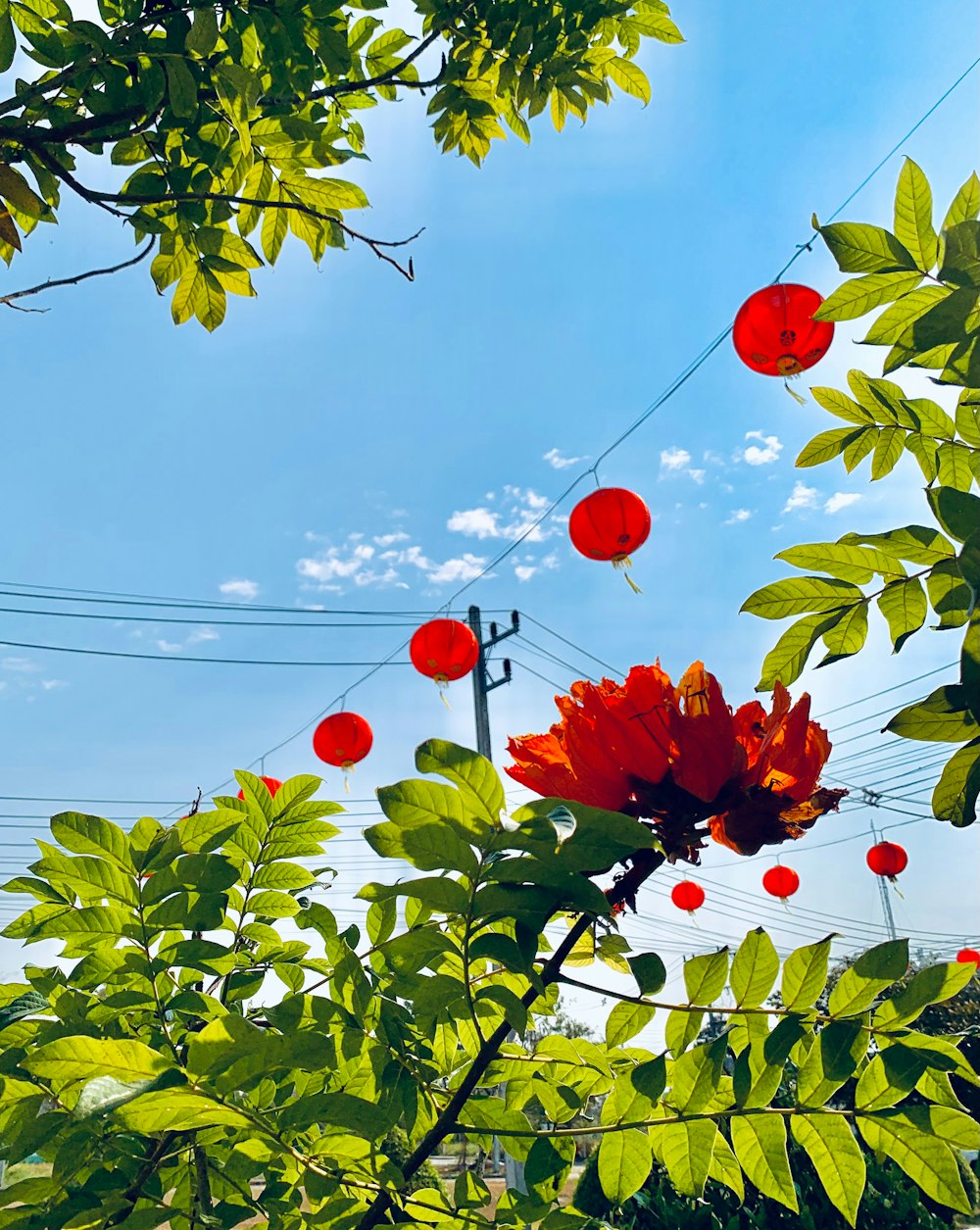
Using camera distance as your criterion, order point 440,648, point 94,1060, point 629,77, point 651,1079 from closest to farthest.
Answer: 1. point 94,1060
2. point 651,1079
3. point 629,77
4. point 440,648

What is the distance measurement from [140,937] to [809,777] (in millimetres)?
511

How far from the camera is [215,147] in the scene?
4.06 feet

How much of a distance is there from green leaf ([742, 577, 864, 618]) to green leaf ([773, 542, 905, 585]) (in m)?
0.01

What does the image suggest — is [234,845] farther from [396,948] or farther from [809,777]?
[809,777]

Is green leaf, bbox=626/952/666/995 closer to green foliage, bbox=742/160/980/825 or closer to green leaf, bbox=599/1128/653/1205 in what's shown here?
green leaf, bbox=599/1128/653/1205

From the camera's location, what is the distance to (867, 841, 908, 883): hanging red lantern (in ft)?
24.6

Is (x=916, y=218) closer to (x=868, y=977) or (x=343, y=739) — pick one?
(x=868, y=977)

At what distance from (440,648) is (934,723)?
444 cm

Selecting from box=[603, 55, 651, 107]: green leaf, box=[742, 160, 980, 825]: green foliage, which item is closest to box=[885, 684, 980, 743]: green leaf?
box=[742, 160, 980, 825]: green foliage

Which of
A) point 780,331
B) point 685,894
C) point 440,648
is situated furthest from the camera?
point 685,894

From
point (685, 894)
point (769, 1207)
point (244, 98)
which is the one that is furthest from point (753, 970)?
point (685, 894)

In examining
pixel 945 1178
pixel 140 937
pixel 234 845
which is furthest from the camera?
pixel 234 845

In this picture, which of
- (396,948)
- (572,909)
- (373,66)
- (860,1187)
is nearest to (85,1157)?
(396,948)

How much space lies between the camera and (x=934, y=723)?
639 millimetres
